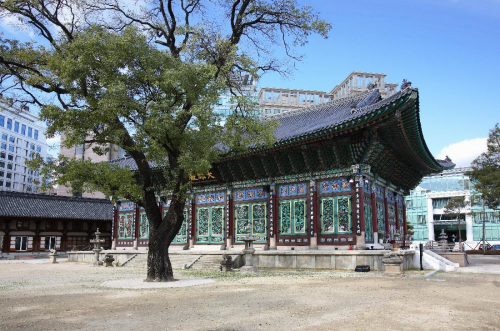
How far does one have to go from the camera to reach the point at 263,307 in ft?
26.9

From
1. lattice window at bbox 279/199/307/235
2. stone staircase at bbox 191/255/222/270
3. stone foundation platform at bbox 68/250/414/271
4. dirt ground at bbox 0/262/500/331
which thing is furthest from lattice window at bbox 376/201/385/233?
dirt ground at bbox 0/262/500/331

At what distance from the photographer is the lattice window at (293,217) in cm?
2083

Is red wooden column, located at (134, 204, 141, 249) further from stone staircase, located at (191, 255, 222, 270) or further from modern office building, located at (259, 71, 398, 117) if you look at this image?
modern office building, located at (259, 71, 398, 117)

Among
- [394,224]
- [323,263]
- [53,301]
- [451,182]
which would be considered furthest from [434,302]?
[451,182]

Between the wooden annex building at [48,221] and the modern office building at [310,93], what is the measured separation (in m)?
44.9

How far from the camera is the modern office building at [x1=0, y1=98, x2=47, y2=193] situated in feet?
240

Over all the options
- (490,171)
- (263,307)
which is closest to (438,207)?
(490,171)

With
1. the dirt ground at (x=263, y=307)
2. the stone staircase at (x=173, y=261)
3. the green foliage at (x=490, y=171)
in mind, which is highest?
the green foliage at (x=490, y=171)

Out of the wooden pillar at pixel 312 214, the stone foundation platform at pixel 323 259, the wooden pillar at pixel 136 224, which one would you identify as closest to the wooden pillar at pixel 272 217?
the stone foundation platform at pixel 323 259

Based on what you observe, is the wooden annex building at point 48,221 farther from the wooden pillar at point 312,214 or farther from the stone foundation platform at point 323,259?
the wooden pillar at point 312,214

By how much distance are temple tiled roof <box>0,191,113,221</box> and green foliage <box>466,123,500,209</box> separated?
35851 millimetres

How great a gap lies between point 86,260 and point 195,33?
2167 centimetres

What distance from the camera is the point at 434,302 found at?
28.3ft

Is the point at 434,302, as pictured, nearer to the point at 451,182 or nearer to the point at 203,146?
the point at 203,146
